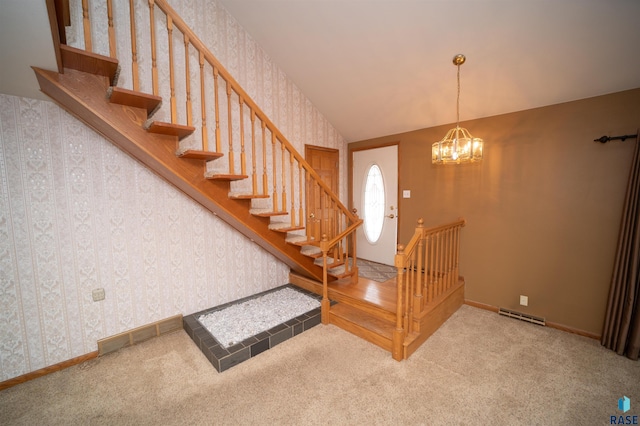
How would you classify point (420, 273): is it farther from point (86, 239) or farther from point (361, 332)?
point (86, 239)

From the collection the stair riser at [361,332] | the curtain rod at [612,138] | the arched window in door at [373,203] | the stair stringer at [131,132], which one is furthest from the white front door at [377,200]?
the stair stringer at [131,132]

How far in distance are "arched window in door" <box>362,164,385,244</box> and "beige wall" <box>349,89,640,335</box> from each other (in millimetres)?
1045

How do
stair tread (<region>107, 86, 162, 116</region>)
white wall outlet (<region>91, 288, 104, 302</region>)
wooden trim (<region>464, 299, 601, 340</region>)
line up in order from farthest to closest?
1. wooden trim (<region>464, 299, 601, 340</region>)
2. white wall outlet (<region>91, 288, 104, 302</region>)
3. stair tread (<region>107, 86, 162, 116</region>)

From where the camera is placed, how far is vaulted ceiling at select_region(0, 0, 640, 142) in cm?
199

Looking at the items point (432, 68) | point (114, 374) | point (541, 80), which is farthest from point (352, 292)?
point (541, 80)

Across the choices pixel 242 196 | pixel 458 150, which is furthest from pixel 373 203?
pixel 242 196

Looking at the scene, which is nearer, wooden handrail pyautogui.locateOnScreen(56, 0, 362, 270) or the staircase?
the staircase

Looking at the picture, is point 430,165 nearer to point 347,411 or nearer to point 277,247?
point 277,247

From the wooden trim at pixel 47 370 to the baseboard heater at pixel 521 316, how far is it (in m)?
4.44

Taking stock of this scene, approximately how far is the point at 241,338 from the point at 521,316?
319 centimetres

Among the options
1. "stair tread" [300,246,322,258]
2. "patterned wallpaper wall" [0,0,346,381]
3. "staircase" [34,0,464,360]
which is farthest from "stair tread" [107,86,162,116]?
"stair tread" [300,246,322,258]

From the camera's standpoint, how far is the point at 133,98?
1.82m

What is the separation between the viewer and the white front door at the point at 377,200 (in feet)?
14.3

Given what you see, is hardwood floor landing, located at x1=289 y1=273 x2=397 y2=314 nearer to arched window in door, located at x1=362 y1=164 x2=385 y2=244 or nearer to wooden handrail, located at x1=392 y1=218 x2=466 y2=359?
wooden handrail, located at x1=392 y1=218 x2=466 y2=359
